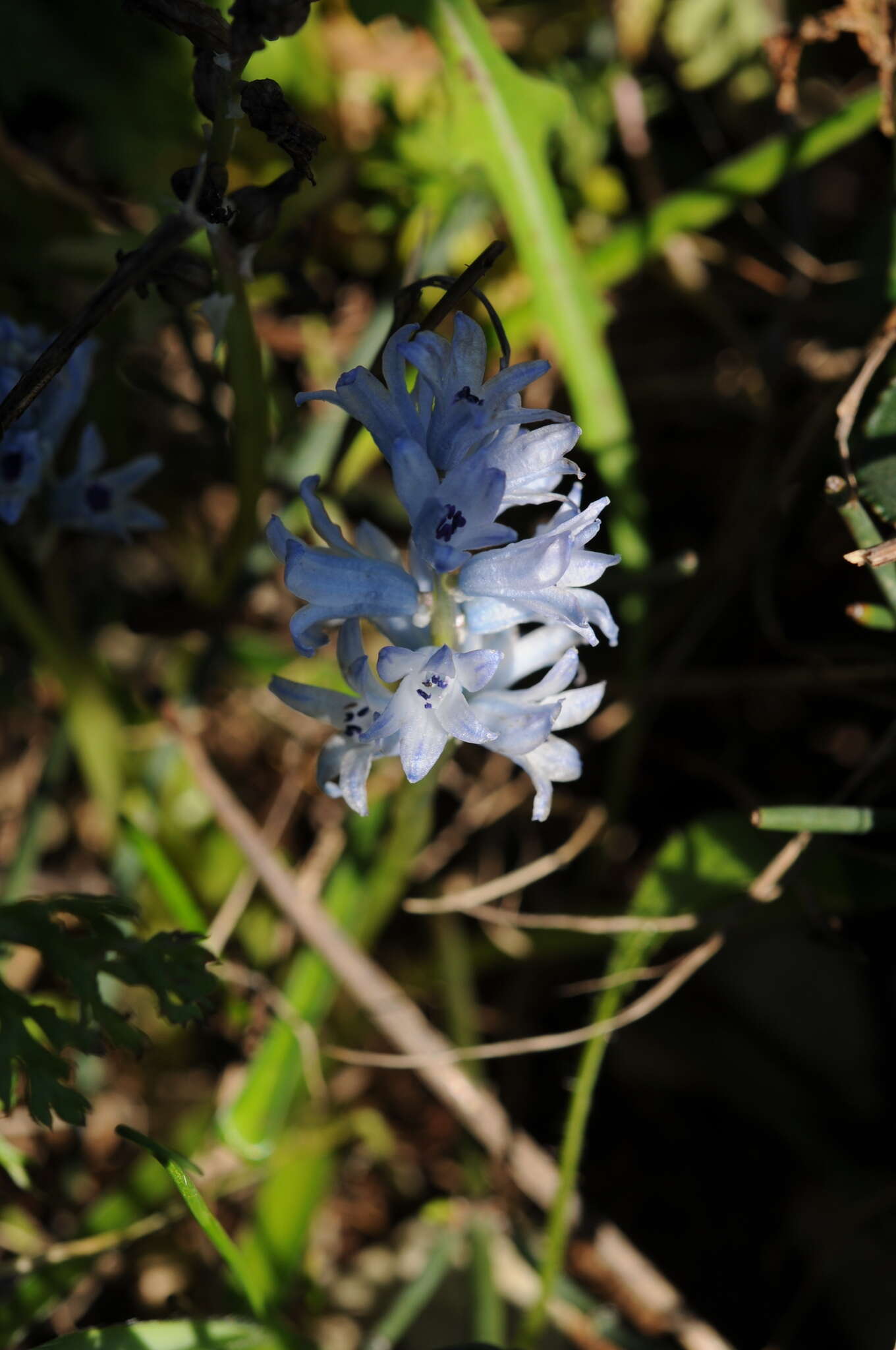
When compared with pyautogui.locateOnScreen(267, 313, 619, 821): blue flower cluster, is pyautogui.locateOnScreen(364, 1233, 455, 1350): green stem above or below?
below

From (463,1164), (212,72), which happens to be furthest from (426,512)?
(463,1164)

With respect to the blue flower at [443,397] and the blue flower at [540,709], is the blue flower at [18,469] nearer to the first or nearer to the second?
the blue flower at [443,397]

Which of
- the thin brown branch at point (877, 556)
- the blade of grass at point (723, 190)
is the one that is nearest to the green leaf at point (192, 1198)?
the thin brown branch at point (877, 556)

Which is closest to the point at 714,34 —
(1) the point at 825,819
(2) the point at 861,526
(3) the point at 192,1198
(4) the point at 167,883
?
(2) the point at 861,526

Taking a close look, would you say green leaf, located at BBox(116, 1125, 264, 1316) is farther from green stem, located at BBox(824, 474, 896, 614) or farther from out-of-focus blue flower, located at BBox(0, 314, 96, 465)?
green stem, located at BBox(824, 474, 896, 614)

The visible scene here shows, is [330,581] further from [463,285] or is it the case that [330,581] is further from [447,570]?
[463,285]

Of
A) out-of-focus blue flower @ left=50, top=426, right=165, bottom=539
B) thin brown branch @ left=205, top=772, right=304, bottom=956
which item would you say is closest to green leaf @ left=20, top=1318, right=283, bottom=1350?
thin brown branch @ left=205, top=772, right=304, bottom=956
